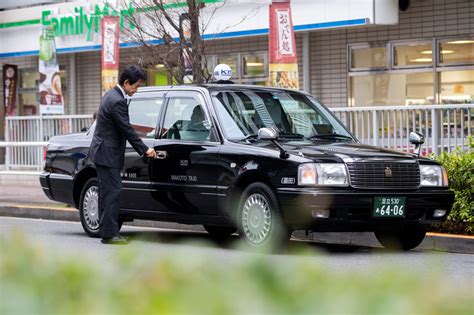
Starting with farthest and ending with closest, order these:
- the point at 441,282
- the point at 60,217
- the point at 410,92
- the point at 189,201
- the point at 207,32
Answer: the point at 207,32 < the point at 410,92 < the point at 60,217 < the point at 189,201 < the point at 441,282

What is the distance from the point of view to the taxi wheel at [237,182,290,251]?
984 centimetres

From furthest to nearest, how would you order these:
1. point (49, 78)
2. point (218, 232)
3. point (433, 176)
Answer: point (49, 78)
point (218, 232)
point (433, 176)

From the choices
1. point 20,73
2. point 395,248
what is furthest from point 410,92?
point 20,73

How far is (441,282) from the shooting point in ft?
7.00

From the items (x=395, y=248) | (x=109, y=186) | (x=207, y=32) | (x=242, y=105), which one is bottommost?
(x=395, y=248)

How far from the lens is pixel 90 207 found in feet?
39.7

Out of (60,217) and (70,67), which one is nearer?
(60,217)

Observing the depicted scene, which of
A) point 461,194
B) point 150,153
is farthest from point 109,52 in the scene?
point 461,194

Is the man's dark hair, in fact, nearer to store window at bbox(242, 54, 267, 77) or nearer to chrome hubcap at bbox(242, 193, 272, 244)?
chrome hubcap at bbox(242, 193, 272, 244)

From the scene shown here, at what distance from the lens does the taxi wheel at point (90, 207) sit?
1199 cm

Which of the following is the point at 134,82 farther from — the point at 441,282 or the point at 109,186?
the point at 441,282

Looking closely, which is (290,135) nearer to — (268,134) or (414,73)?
(268,134)

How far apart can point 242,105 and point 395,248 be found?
2.19 meters

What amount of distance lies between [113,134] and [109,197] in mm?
646
